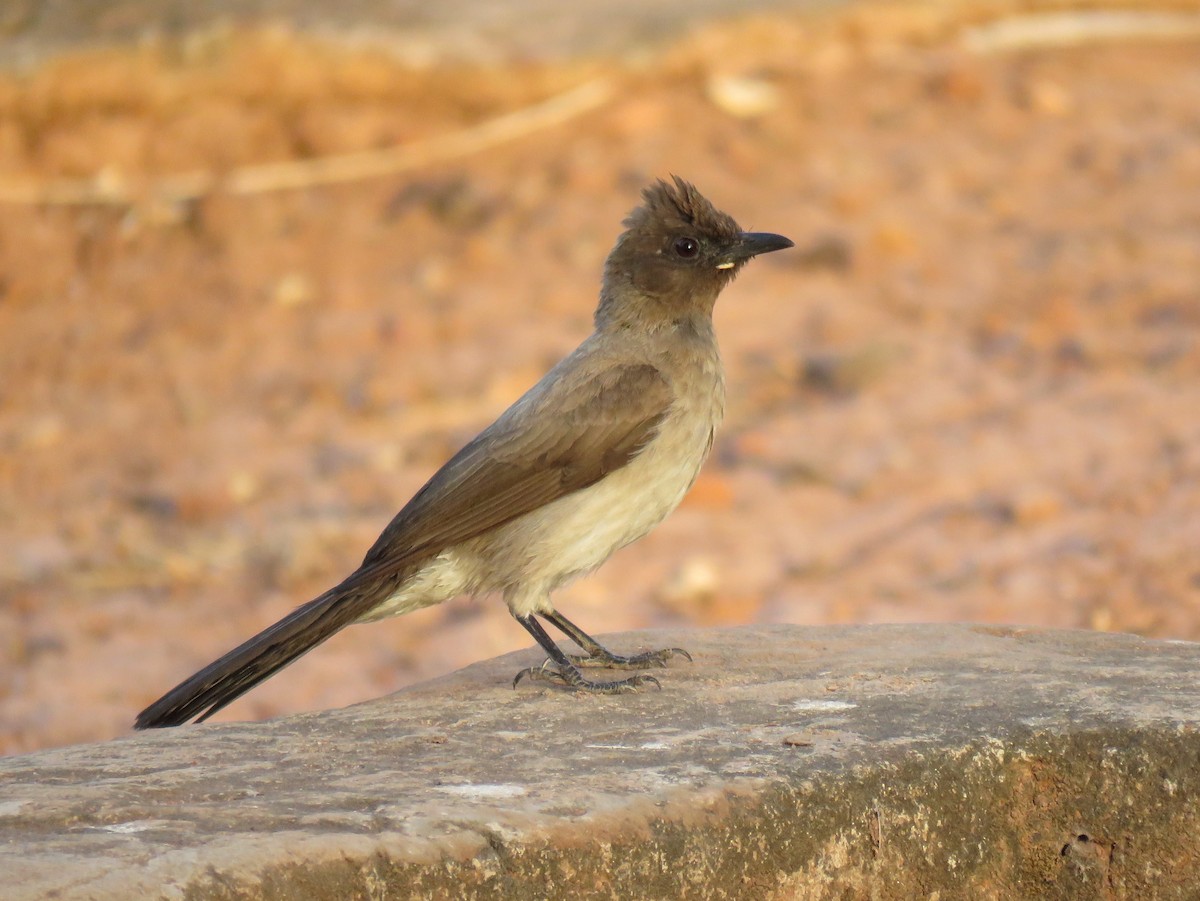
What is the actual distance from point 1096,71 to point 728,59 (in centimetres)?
264

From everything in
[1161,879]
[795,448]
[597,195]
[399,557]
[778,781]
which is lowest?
[1161,879]

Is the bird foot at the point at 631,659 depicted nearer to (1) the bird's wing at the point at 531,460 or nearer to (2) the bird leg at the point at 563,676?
(2) the bird leg at the point at 563,676

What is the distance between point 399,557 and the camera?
503 centimetres

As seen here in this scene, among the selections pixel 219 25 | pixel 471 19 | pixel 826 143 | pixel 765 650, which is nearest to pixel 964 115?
pixel 826 143

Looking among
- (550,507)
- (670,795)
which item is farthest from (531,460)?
(670,795)

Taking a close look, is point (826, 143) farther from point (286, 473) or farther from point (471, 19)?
point (286, 473)

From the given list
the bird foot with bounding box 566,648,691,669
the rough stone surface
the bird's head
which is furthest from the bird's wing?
the rough stone surface

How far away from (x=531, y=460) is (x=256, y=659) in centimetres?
104

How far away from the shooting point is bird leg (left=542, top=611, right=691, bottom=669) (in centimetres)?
509

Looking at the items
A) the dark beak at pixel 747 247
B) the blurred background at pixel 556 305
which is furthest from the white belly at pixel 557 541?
the blurred background at pixel 556 305

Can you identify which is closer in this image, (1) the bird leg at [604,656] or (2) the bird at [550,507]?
(2) the bird at [550,507]

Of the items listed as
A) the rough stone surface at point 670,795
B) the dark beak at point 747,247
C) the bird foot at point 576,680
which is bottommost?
the rough stone surface at point 670,795

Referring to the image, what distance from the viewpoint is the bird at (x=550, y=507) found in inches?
193

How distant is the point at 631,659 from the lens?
5148 millimetres
